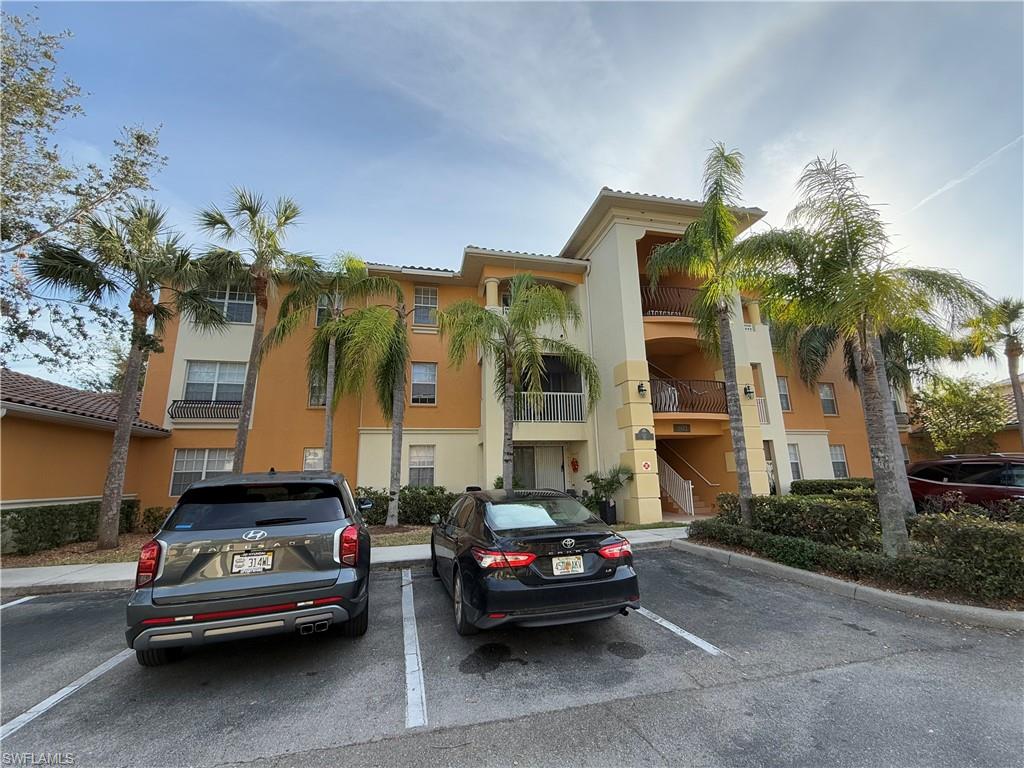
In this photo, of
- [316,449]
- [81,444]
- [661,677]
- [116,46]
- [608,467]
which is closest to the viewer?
[661,677]

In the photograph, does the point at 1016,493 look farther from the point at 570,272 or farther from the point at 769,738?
the point at 570,272

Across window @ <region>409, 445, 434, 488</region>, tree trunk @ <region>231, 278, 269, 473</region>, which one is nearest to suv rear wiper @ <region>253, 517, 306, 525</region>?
tree trunk @ <region>231, 278, 269, 473</region>

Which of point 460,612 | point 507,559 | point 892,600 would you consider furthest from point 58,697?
point 892,600

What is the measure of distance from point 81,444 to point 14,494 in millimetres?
2227

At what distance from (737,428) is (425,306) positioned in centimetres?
1223

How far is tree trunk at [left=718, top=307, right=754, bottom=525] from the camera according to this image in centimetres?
873

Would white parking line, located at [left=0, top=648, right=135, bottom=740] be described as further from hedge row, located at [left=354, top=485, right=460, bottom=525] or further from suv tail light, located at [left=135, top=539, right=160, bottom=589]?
hedge row, located at [left=354, top=485, right=460, bottom=525]

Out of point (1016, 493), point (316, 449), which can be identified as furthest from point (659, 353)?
point (316, 449)

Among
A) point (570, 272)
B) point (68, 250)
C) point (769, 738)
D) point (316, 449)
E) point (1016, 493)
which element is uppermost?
point (570, 272)

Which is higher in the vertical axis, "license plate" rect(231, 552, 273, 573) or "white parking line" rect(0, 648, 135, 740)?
"license plate" rect(231, 552, 273, 573)

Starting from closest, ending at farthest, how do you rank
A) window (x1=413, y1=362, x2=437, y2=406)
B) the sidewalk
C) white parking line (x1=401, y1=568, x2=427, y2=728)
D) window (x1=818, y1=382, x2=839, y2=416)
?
white parking line (x1=401, y1=568, x2=427, y2=728) < the sidewalk < window (x1=413, y1=362, x2=437, y2=406) < window (x1=818, y1=382, x2=839, y2=416)

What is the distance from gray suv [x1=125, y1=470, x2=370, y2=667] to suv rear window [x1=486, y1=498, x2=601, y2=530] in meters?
1.49

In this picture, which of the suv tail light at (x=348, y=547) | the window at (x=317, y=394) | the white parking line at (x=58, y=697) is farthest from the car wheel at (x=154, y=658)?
the window at (x=317, y=394)

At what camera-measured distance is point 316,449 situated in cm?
1516
